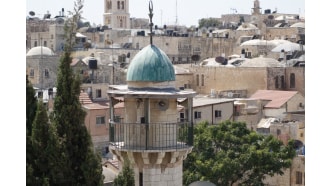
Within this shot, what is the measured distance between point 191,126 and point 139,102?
0.61 m

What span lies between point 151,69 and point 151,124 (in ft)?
1.91

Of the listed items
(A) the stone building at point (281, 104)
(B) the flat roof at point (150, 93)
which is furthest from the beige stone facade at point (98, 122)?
(B) the flat roof at point (150, 93)

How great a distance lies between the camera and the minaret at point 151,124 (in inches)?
335

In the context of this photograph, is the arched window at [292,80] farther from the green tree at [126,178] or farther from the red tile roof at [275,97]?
the green tree at [126,178]

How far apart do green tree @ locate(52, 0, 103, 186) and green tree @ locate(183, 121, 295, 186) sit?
1240 centimetres

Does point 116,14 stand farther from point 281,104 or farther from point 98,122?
point 98,122

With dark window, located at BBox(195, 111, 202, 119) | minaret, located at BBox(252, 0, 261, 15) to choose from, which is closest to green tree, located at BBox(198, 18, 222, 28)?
minaret, located at BBox(252, 0, 261, 15)

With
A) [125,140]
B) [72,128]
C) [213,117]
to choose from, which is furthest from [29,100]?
[213,117]

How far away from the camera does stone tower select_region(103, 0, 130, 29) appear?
8062 cm

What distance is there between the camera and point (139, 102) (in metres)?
8.69

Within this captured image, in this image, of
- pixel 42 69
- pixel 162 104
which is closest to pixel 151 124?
pixel 162 104

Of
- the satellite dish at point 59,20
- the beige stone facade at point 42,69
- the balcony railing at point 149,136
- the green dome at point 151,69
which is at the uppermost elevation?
the satellite dish at point 59,20

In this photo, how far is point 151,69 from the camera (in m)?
8.69

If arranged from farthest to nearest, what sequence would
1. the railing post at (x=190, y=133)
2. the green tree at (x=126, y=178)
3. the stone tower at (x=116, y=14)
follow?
the stone tower at (x=116, y=14), the railing post at (x=190, y=133), the green tree at (x=126, y=178)
